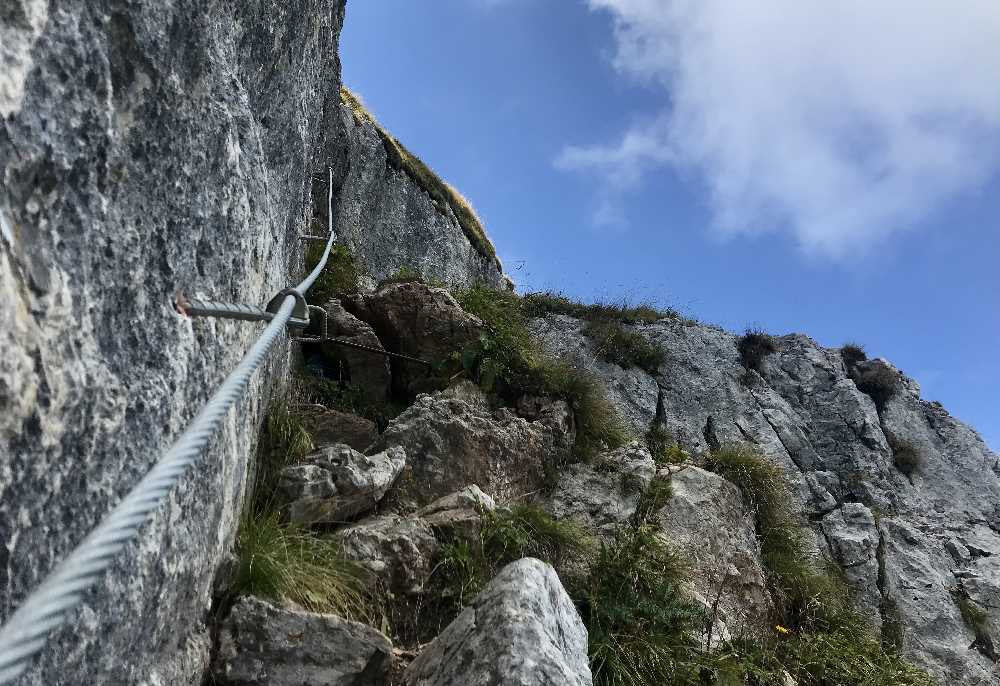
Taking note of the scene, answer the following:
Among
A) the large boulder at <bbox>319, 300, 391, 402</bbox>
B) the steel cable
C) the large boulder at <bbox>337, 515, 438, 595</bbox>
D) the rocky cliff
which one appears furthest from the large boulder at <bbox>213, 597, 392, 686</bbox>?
the large boulder at <bbox>319, 300, 391, 402</bbox>

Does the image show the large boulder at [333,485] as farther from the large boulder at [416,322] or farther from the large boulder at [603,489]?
the large boulder at [416,322]

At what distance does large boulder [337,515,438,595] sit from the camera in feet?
16.1

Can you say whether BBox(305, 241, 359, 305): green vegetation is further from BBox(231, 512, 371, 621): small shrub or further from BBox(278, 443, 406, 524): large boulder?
BBox(231, 512, 371, 621): small shrub

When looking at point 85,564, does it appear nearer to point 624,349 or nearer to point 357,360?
point 357,360

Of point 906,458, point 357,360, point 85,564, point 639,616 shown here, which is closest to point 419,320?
point 357,360

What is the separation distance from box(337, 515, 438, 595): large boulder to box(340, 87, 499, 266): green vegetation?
438 inches

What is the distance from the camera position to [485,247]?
19.6 meters

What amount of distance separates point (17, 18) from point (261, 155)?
2.41m

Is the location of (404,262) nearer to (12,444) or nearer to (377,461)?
(377,461)

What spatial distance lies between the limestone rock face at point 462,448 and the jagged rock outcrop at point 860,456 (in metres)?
4.32

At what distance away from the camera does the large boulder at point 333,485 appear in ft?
16.6

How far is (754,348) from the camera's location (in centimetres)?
1423

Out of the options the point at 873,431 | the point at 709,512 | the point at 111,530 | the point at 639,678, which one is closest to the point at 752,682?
the point at 639,678

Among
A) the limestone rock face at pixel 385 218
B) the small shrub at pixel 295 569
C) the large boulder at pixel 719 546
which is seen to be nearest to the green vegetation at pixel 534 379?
the large boulder at pixel 719 546
